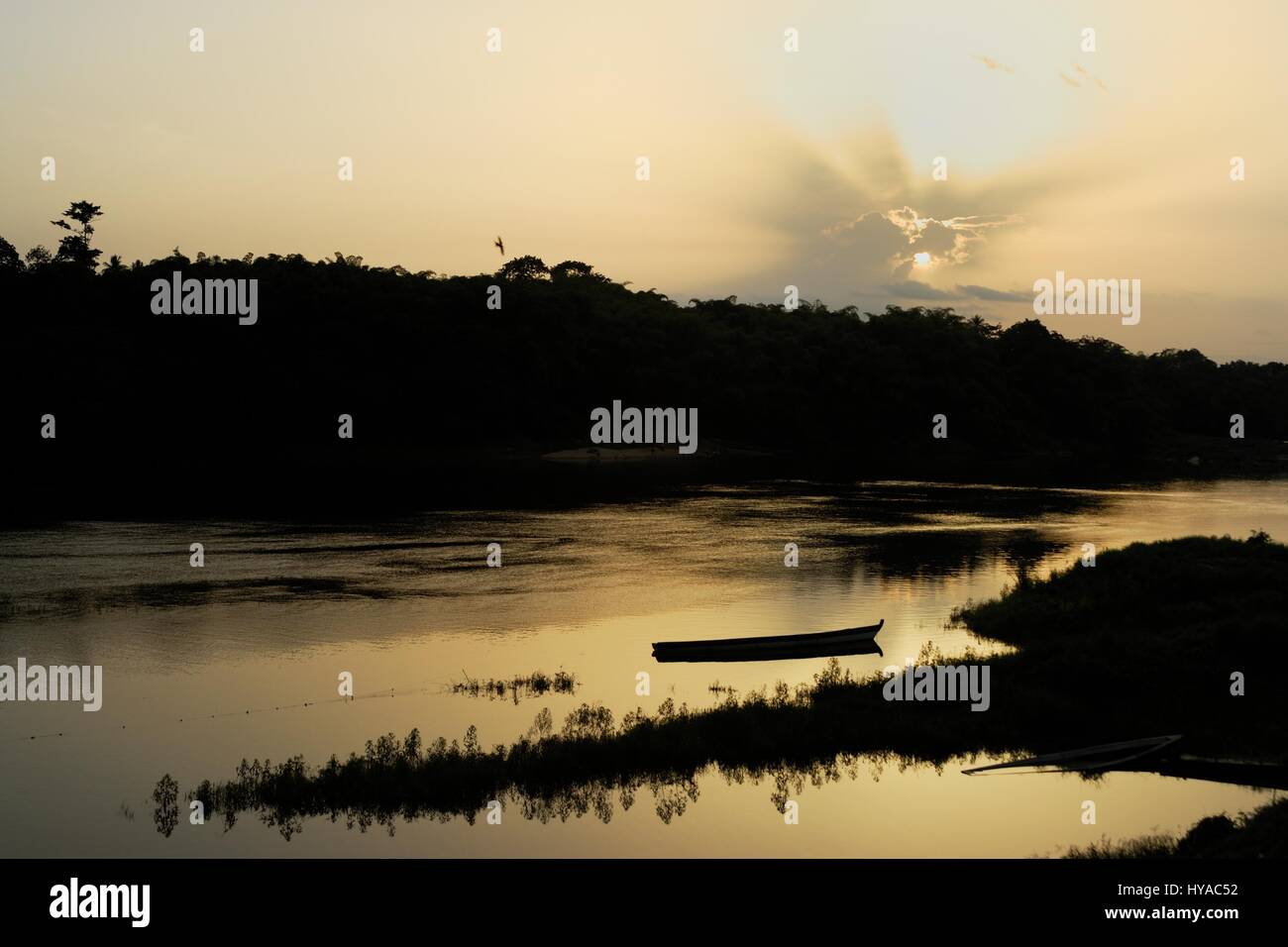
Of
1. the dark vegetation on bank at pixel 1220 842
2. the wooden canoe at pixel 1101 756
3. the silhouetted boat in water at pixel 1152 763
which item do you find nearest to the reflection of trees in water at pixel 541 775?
the wooden canoe at pixel 1101 756

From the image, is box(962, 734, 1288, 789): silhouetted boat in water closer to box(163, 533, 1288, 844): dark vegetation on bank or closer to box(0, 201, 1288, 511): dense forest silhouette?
box(163, 533, 1288, 844): dark vegetation on bank

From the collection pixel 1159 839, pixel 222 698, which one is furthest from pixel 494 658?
pixel 1159 839

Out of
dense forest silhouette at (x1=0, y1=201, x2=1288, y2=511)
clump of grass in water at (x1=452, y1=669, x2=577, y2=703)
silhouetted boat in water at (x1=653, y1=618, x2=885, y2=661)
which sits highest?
dense forest silhouette at (x1=0, y1=201, x2=1288, y2=511)

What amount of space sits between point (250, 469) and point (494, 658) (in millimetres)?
86506

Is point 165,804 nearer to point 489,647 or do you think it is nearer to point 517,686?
point 517,686

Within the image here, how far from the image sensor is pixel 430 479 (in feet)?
363

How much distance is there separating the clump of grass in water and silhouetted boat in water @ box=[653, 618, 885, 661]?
3.67m

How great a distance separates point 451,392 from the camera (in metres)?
146

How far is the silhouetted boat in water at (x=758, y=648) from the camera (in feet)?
116

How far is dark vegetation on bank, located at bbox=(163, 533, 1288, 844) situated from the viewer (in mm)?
22203

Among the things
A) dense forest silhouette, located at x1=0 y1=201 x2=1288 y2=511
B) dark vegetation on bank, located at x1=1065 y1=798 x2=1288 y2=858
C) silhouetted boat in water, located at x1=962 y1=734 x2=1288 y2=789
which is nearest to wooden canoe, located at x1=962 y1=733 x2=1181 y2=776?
silhouetted boat in water, located at x1=962 y1=734 x2=1288 y2=789

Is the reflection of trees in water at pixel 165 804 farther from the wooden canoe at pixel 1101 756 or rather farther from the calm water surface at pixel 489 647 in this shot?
the wooden canoe at pixel 1101 756

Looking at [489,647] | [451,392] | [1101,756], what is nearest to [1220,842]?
[1101,756]
